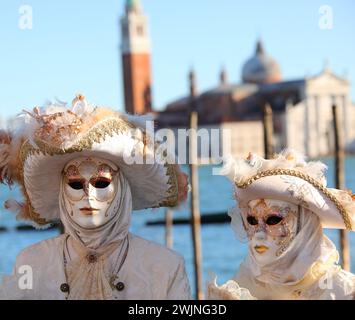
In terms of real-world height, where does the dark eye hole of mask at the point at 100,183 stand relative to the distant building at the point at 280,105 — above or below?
above

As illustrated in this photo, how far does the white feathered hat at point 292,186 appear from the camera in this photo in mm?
3805

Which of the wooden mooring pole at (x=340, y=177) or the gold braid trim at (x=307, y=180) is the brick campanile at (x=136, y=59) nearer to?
the wooden mooring pole at (x=340, y=177)

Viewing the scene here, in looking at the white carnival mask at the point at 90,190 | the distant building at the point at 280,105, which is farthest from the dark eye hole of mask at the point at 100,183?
the distant building at the point at 280,105

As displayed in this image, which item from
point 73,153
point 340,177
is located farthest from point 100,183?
point 340,177

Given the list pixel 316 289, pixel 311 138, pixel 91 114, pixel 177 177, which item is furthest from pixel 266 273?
pixel 311 138

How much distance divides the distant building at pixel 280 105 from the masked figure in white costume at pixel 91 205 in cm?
6668

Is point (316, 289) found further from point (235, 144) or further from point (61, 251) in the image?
point (235, 144)

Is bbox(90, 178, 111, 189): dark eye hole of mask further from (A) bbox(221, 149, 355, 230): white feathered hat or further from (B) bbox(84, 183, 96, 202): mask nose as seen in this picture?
(A) bbox(221, 149, 355, 230): white feathered hat

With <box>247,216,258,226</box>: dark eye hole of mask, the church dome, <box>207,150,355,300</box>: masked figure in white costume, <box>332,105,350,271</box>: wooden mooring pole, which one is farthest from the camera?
the church dome

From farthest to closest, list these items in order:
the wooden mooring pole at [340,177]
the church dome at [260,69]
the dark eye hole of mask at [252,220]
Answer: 1. the church dome at [260,69]
2. the wooden mooring pole at [340,177]
3. the dark eye hole of mask at [252,220]

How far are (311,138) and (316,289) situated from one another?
7129 centimetres

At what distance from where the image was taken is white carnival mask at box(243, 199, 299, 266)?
3801mm

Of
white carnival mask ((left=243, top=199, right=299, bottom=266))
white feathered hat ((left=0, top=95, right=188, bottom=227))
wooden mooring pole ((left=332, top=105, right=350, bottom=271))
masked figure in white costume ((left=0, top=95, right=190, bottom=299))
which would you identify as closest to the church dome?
wooden mooring pole ((left=332, top=105, right=350, bottom=271))
